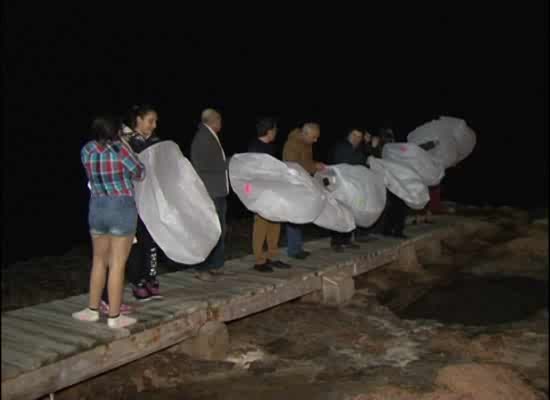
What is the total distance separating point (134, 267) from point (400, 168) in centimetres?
378

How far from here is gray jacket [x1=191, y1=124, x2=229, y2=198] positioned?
4.80 meters

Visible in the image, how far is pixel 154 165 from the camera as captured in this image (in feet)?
13.6

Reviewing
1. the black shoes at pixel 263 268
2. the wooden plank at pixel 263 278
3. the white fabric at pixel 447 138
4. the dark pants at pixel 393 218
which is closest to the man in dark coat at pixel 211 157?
the wooden plank at pixel 263 278

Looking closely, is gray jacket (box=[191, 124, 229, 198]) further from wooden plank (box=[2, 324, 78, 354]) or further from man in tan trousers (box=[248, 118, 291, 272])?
wooden plank (box=[2, 324, 78, 354])

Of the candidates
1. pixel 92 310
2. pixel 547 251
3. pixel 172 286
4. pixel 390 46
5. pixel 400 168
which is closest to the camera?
pixel 92 310

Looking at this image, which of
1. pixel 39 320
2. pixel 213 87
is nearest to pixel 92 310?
pixel 39 320

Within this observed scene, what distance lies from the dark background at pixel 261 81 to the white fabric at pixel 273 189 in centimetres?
1080

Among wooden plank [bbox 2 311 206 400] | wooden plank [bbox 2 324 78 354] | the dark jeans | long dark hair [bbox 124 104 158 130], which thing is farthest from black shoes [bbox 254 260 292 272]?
wooden plank [bbox 2 324 78 354]

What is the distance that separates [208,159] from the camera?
4.81m

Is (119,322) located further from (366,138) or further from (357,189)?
(366,138)

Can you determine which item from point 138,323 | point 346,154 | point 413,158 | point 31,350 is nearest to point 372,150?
point 413,158

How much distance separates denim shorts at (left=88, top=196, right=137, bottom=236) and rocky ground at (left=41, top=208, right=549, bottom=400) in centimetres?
110

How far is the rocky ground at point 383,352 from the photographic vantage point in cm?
402

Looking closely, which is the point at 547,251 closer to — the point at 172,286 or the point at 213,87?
the point at 172,286
